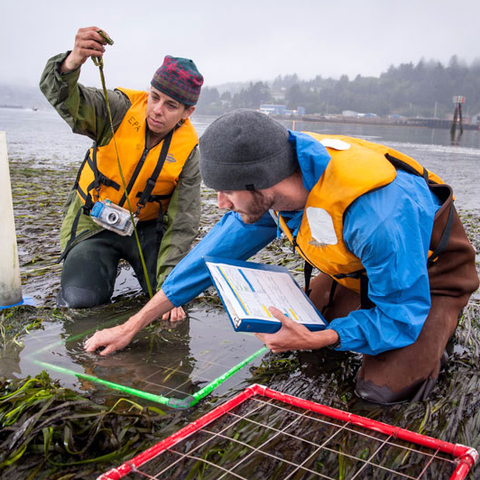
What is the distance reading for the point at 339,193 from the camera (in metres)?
2.40

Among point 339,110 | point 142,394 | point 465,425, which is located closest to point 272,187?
point 142,394

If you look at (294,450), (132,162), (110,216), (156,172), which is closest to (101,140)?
(132,162)

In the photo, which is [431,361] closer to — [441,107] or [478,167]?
[478,167]

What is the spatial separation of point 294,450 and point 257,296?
753mm

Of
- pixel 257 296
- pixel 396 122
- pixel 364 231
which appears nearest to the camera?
pixel 364 231

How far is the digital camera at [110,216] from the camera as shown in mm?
4070

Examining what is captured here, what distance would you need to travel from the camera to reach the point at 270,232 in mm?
3193

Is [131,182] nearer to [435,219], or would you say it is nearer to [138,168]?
[138,168]

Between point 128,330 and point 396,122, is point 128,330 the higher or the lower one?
the lower one

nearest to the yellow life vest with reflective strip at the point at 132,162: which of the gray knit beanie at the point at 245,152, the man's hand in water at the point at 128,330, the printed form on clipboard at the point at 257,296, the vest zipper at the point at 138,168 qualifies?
the vest zipper at the point at 138,168

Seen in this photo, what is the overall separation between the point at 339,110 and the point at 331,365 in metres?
119

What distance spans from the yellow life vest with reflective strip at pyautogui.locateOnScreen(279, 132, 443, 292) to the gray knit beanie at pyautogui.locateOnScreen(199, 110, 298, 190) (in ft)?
0.81

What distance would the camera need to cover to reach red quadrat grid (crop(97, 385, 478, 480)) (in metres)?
2.06

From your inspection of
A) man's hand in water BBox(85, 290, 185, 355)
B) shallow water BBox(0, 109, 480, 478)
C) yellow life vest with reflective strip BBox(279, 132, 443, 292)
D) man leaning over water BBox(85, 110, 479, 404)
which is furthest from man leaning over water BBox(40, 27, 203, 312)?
yellow life vest with reflective strip BBox(279, 132, 443, 292)
